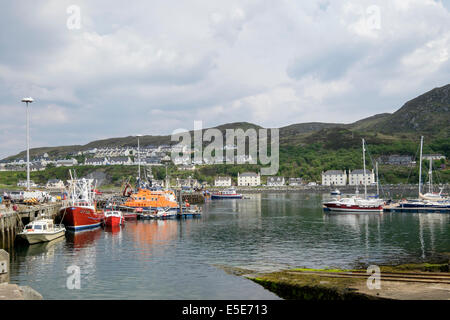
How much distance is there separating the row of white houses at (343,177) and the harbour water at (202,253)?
13054 centimetres

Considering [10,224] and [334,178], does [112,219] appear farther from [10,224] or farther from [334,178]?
[334,178]

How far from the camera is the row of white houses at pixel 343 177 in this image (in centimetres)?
18600

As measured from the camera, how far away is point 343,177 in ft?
624

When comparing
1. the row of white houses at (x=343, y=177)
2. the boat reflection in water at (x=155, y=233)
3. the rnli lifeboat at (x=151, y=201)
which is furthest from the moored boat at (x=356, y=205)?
the row of white houses at (x=343, y=177)

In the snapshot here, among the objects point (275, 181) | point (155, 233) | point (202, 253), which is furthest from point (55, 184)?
point (202, 253)

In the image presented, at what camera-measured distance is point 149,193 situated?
6812cm

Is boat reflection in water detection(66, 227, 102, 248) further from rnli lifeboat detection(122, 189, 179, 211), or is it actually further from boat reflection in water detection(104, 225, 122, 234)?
rnli lifeboat detection(122, 189, 179, 211)

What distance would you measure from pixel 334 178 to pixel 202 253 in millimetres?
165687

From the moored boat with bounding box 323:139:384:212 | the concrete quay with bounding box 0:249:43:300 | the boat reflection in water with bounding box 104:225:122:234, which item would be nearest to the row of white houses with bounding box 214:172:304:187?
the moored boat with bounding box 323:139:384:212

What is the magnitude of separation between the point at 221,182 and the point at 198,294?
561 feet

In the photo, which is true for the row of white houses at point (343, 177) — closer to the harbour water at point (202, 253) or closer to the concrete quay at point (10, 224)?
the harbour water at point (202, 253)

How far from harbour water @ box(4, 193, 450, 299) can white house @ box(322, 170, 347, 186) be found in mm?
132062

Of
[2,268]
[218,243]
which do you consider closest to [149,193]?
[218,243]
